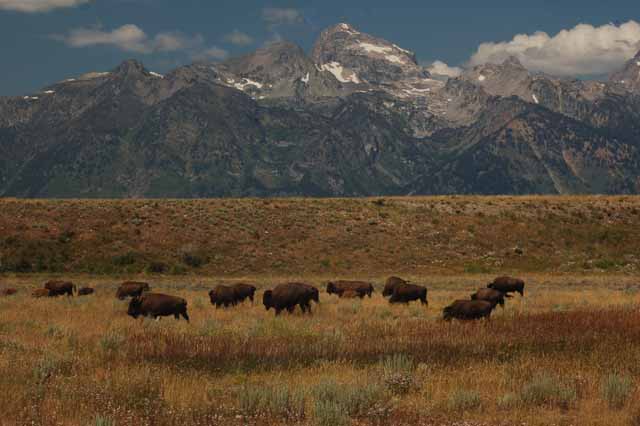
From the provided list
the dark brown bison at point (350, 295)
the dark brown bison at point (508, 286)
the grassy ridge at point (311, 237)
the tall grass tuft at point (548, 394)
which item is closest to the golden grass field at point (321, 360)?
the tall grass tuft at point (548, 394)

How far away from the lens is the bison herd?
67.9 ft

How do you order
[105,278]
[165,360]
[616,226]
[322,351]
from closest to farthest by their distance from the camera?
[165,360], [322,351], [105,278], [616,226]

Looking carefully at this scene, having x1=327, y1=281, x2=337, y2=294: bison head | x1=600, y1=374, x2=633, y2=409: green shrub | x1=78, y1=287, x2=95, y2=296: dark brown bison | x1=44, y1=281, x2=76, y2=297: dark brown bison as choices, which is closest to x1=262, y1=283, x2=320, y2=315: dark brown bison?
x1=327, y1=281, x2=337, y2=294: bison head

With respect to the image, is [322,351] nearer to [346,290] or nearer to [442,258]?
[346,290]

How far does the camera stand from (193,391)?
34.8ft

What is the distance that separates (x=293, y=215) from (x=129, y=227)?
16.7 m

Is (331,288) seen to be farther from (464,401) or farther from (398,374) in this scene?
(464,401)

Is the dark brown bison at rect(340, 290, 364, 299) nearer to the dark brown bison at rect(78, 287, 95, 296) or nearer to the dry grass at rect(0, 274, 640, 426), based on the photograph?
the dry grass at rect(0, 274, 640, 426)

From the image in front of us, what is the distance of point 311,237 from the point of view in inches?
2245

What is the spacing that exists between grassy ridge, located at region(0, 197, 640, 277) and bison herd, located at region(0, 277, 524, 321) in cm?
1766

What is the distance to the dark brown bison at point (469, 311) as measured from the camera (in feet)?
66.2

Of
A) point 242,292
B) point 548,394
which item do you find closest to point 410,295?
point 242,292

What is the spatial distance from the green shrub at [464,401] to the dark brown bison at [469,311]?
10.1 metres

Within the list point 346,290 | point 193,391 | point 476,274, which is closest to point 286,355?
point 193,391
